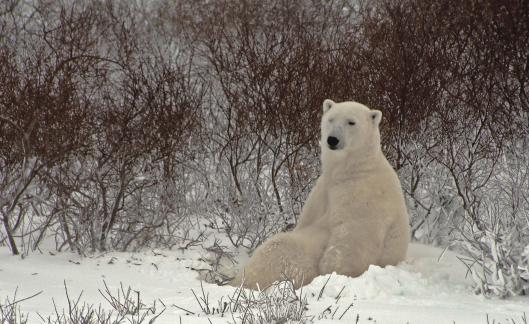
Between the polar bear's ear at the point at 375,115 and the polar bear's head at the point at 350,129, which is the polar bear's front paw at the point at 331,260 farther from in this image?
the polar bear's ear at the point at 375,115

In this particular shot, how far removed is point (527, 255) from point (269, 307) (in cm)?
146

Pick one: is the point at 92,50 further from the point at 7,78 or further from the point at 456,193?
the point at 456,193

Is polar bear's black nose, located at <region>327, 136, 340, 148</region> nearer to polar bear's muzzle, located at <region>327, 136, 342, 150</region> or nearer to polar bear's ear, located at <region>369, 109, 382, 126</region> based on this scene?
polar bear's muzzle, located at <region>327, 136, 342, 150</region>

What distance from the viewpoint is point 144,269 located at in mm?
4648

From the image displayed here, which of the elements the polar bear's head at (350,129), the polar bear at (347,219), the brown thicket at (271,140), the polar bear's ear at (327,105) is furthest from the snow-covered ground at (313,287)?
the polar bear's ear at (327,105)

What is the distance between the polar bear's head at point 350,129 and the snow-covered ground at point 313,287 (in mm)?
730

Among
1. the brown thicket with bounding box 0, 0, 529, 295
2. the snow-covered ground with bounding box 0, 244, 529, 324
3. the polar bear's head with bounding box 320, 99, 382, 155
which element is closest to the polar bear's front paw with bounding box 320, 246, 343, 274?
the snow-covered ground with bounding box 0, 244, 529, 324

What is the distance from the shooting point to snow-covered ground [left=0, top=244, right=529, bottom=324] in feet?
9.53

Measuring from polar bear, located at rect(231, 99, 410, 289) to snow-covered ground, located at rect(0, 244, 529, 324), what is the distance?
0.55 ft

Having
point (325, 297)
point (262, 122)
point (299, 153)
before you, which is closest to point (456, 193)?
point (299, 153)

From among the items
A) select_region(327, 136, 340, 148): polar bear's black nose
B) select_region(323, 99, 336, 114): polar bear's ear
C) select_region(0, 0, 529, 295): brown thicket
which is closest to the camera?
select_region(327, 136, 340, 148): polar bear's black nose

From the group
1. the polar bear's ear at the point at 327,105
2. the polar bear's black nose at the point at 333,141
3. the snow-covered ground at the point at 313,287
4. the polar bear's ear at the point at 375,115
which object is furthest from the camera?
the polar bear's ear at the point at 327,105

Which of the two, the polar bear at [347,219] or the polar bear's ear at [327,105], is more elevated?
the polar bear's ear at [327,105]

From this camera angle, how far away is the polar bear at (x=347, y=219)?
147 inches
